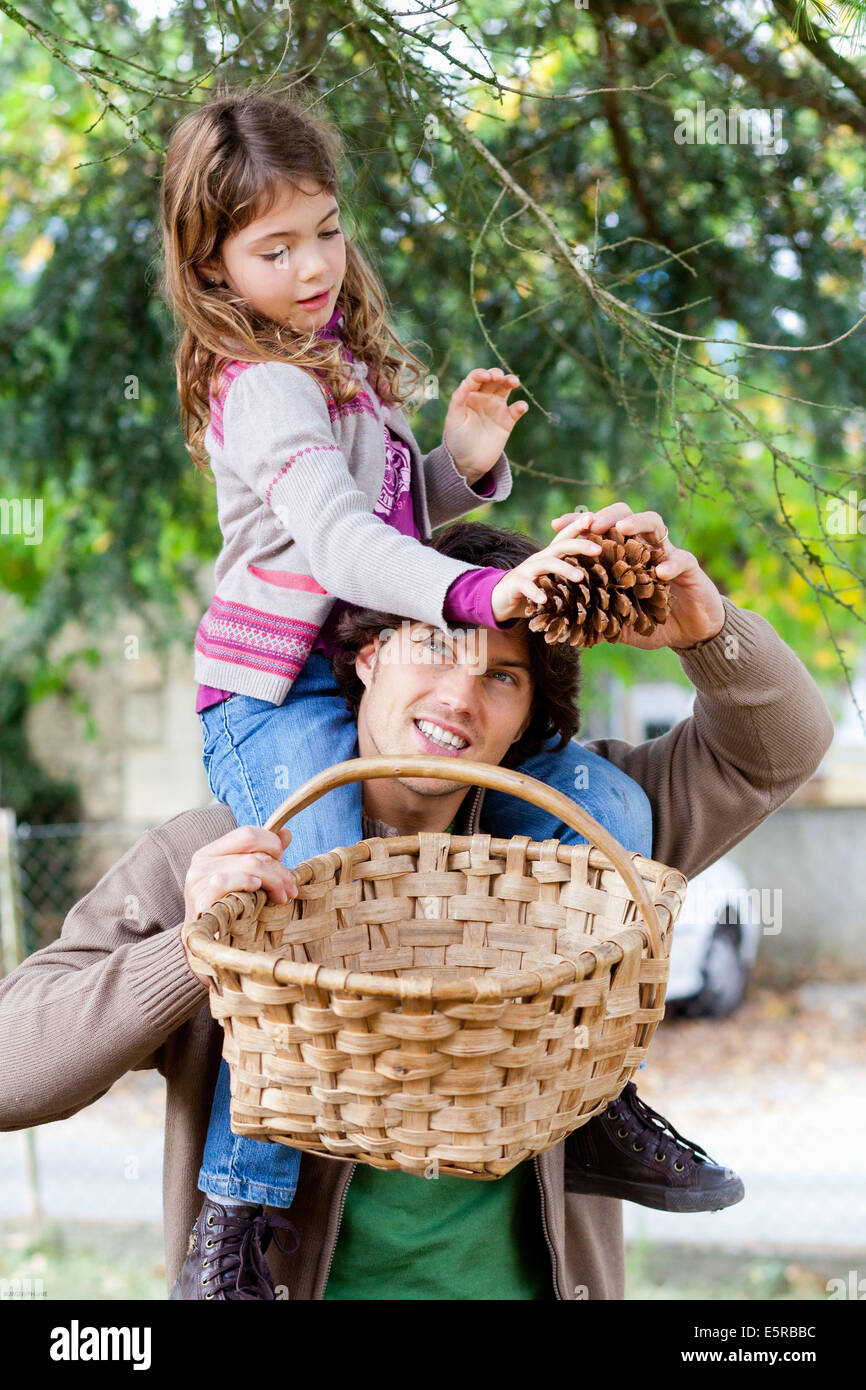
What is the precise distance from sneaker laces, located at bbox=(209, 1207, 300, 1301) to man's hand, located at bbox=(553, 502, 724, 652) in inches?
29.7

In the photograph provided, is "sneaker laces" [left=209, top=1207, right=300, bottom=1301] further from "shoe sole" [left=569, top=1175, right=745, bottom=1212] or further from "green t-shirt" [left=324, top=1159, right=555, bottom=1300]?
→ "shoe sole" [left=569, top=1175, right=745, bottom=1212]

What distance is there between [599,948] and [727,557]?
5526 mm

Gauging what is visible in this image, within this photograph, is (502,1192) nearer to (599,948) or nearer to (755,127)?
(599,948)

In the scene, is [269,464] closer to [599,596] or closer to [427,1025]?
[599,596]

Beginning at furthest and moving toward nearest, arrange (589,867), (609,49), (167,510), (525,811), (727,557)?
(727,557) < (167,510) < (609,49) < (525,811) < (589,867)

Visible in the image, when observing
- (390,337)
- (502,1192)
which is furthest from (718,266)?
(502,1192)

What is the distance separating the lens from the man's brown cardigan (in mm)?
1385

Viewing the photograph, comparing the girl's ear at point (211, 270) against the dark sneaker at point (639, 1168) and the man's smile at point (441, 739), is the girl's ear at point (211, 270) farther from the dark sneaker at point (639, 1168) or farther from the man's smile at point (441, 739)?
the dark sneaker at point (639, 1168)

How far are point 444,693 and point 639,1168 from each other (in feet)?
2.24

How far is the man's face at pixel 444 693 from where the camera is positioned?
4.73 feet

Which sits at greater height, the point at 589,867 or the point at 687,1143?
the point at 589,867

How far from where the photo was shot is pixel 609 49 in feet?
7.45

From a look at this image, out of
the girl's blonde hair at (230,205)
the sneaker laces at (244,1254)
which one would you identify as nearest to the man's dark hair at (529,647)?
the girl's blonde hair at (230,205)
